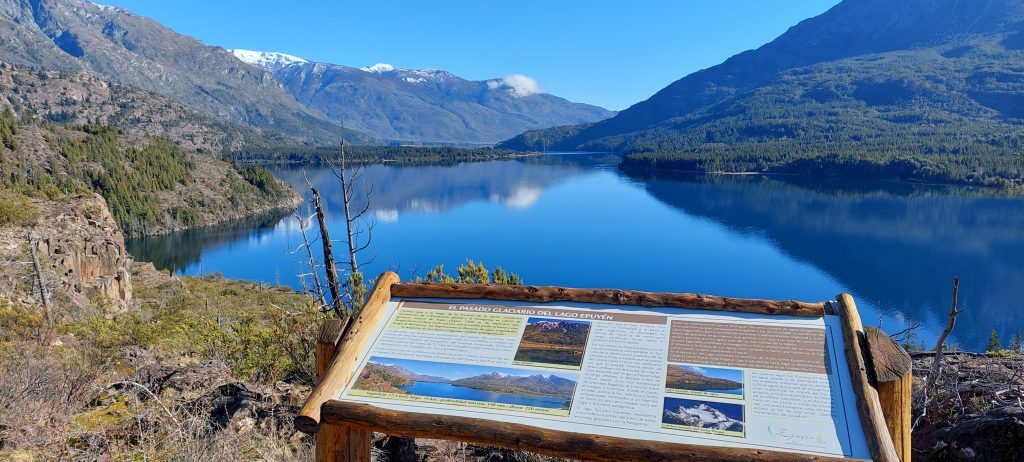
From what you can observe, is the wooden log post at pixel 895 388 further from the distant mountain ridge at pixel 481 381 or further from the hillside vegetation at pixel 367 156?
the hillside vegetation at pixel 367 156

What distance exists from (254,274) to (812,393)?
3706cm

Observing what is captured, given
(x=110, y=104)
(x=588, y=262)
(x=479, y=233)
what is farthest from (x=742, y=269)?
(x=110, y=104)

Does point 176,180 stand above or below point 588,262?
above

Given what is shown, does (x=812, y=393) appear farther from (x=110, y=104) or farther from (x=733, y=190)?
(x=110, y=104)

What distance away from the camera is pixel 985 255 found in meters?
35.8

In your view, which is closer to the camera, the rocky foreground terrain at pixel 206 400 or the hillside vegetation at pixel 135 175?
the rocky foreground terrain at pixel 206 400

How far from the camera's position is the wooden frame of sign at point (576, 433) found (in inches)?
98.9

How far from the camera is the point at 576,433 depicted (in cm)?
262

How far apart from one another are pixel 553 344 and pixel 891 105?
505ft

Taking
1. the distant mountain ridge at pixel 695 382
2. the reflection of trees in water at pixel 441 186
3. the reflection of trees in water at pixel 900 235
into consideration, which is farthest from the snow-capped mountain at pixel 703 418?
the reflection of trees in water at pixel 441 186

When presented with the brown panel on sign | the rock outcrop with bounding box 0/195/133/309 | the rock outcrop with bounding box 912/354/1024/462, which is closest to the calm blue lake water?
the brown panel on sign

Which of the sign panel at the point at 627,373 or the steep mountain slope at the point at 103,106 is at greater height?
the steep mountain slope at the point at 103,106

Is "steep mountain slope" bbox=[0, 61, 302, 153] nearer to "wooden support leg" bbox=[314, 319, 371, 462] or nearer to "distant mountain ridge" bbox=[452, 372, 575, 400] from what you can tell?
"wooden support leg" bbox=[314, 319, 371, 462]

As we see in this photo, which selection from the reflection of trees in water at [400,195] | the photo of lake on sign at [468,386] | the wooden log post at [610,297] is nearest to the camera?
the photo of lake on sign at [468,386]
